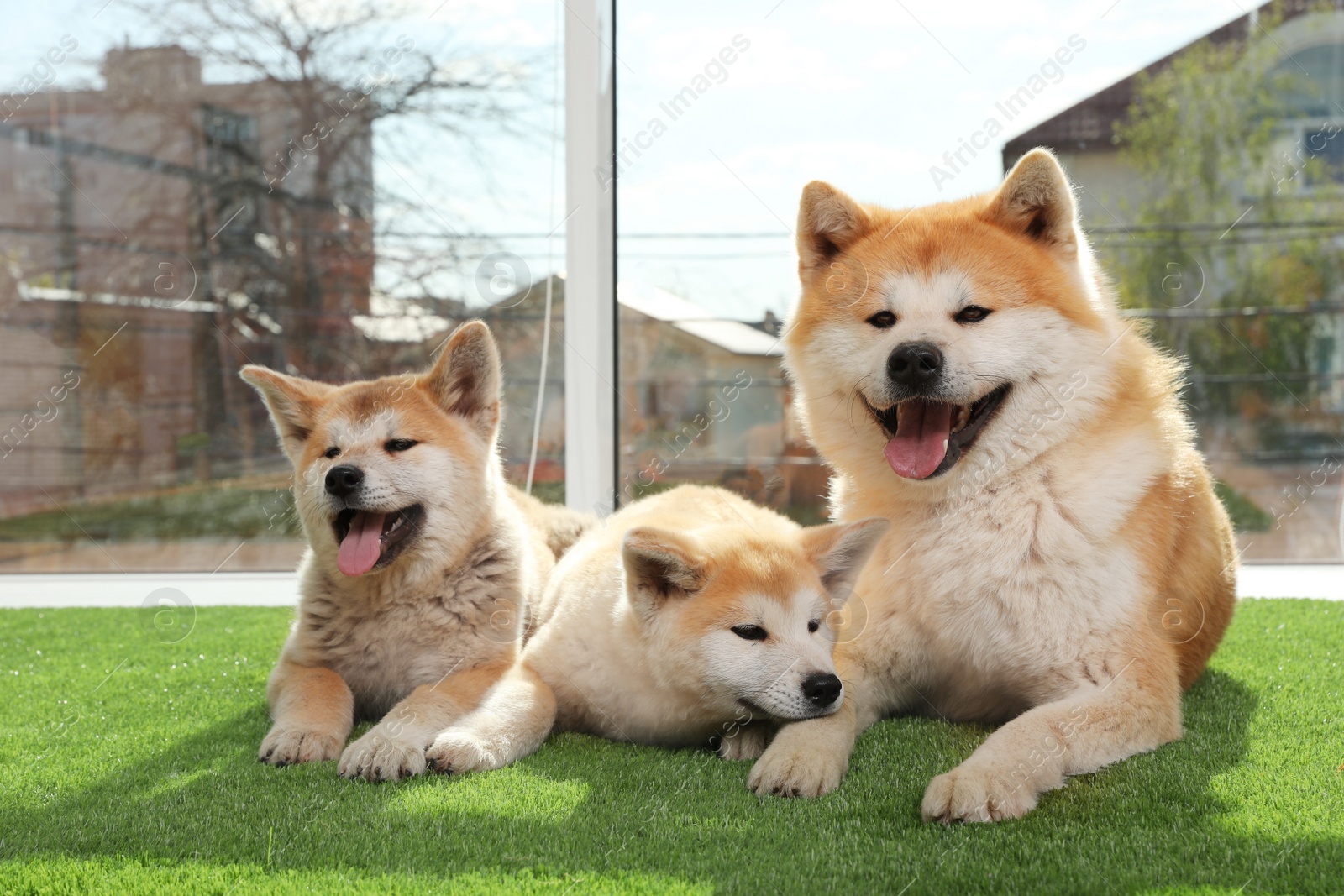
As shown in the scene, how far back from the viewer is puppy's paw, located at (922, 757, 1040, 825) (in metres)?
1.35

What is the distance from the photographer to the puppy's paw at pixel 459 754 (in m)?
1.61

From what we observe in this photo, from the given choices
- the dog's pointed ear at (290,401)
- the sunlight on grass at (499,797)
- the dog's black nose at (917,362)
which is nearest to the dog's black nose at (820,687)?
the sunlight on grass at (499,797)

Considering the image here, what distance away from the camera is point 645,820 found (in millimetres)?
1404

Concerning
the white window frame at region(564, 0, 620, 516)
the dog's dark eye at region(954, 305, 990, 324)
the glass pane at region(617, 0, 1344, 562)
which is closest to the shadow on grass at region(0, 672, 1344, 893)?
the dog's dark eye at region(954, 305, 990, 324)

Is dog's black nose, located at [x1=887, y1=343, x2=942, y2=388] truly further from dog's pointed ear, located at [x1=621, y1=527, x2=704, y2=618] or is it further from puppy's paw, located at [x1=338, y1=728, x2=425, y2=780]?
puppy's paw, located at [x1=338, y1=728, x2=425, y2=780]

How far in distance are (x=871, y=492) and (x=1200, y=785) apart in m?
0.77

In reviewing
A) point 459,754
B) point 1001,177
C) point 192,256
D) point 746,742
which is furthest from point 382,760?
point 192,256

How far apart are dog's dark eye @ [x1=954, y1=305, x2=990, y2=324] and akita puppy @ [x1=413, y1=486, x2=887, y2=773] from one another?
1.34ft

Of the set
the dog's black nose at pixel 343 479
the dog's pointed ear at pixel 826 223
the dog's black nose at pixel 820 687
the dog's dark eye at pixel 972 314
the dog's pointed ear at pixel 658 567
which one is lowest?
the dog's black nose at pixel 820 687

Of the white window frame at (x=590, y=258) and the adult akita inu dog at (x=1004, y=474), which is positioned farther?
the white window frame at (x=590, y=258)

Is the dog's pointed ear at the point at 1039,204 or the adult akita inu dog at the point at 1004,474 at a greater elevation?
the dog's pointed ear at the point at 1039,204

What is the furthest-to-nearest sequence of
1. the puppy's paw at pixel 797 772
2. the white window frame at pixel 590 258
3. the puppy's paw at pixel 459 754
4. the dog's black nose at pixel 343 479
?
the white window frame at pixel 590 258
the dog's black nose at pixel 343 479
the puppy's paw at pixel 459 754
the puppy's paw at pixel 797 772

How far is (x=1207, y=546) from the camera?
1951mm

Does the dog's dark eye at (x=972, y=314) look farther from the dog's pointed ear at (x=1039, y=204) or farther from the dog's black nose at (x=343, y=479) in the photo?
the dog's black nose at (x=343, y=479)
